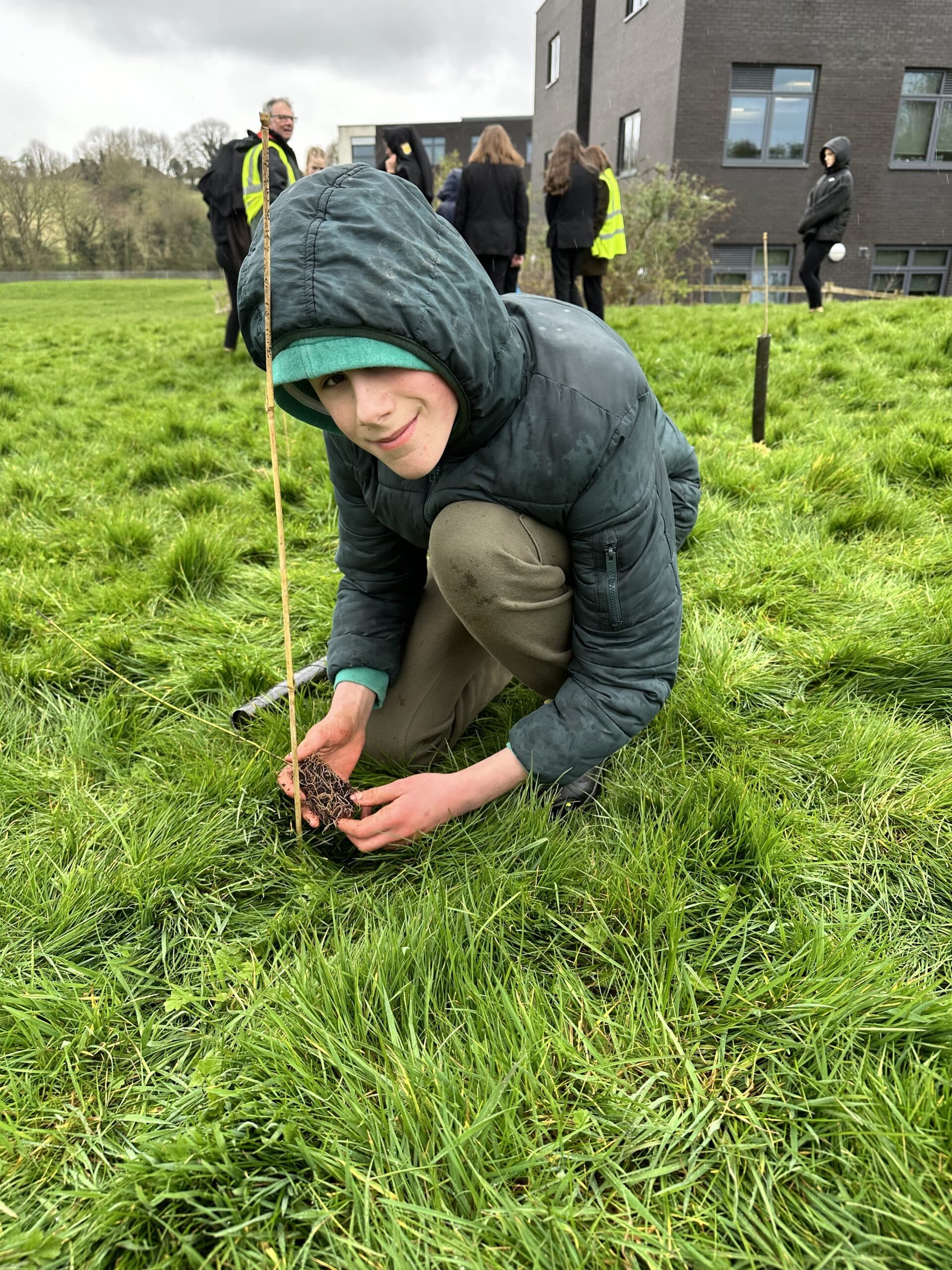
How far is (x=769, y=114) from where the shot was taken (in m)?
16.6

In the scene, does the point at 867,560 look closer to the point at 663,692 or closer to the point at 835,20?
the point at 663,692

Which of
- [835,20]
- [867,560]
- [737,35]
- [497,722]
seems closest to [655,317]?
[867,560]

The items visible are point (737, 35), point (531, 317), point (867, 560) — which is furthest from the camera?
point (737, 35)

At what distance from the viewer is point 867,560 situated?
9.23 ft

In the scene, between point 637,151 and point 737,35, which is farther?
point 637,151

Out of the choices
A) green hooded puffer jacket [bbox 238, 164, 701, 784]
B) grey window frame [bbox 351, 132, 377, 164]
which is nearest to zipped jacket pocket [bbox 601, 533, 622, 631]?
green hooded puffer jacket [bbox 238, 164, 701, 784]

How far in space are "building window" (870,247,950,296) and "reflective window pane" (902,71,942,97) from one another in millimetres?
3013

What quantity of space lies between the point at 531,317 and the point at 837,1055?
138 centimetres

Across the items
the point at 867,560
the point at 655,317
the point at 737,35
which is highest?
the point at 737,35

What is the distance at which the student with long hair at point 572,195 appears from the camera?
681cm

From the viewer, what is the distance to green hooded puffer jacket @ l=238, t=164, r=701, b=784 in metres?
1.15

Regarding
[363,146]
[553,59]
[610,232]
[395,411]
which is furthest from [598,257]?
[363,146]

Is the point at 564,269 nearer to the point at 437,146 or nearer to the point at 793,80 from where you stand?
the point at 793,80

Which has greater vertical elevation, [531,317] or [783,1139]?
[531,317]
